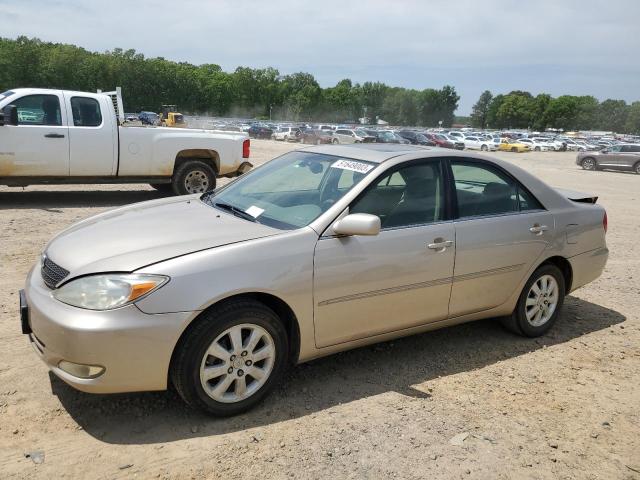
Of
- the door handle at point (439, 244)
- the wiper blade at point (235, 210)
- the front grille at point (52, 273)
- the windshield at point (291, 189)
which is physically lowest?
the front grille at point (52, 273)

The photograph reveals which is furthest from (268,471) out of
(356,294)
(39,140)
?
(39,140)

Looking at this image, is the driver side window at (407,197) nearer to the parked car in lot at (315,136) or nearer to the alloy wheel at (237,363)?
the alloy wheel at (237,363)

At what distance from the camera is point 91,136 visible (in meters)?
9.36

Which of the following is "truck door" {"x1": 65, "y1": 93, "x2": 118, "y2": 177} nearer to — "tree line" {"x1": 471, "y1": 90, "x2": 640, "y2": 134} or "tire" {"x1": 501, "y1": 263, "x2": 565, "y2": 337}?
"tire" {"x1": 501, "y1": 263, "x2": 565, "y2": 337}

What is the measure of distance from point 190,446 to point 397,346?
78.5 inches

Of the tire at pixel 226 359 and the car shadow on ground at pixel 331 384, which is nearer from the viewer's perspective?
the tire at pixel 226 359

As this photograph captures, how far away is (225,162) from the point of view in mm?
10648

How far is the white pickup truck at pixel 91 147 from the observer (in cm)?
893

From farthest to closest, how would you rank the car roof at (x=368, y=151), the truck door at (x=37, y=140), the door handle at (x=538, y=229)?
the truck door at (x=37, y=140) < the door handle at (x=538, y=229) < the car roof at (x=368, y=151)

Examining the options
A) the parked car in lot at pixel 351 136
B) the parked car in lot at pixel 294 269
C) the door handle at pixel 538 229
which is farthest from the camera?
the parked car in lot at pixel 351 136

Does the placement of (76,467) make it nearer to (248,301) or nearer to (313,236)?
(248,301)

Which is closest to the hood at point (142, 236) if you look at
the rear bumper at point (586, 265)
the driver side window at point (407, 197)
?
the driver side window at point (407, 197)

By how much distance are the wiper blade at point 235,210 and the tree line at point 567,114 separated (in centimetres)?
15476

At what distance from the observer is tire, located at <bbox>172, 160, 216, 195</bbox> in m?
10.2
